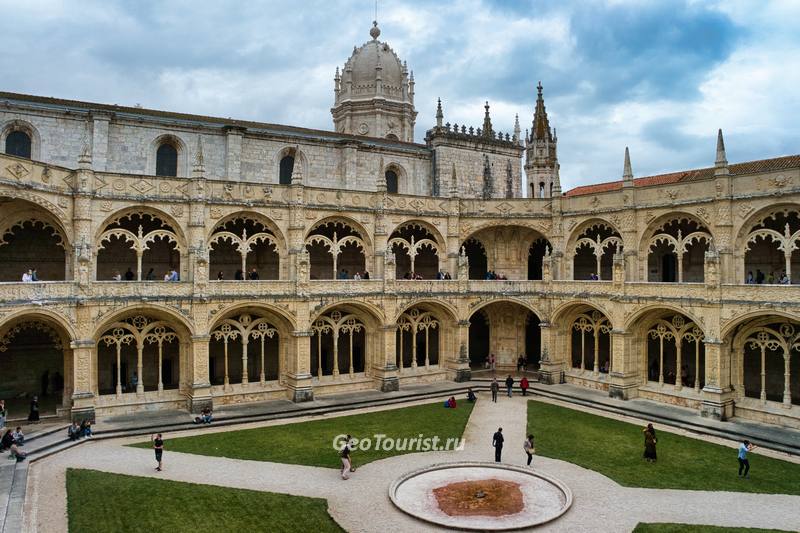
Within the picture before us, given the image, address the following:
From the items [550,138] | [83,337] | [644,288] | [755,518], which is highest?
[550,138]

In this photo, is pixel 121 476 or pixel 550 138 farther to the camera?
pixel 550 138

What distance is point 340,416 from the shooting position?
28.5 m

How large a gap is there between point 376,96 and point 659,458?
36805 millimetres

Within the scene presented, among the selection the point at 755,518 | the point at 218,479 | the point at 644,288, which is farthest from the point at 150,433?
the point at 644,288

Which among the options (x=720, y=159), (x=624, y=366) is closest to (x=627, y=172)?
(x=720, y=159)

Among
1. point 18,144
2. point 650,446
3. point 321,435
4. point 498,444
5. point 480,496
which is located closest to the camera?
point 480,496

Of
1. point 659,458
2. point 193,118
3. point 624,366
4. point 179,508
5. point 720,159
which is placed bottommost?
point 659,458

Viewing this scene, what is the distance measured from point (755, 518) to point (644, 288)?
1538cm

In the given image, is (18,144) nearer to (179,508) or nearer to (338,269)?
(338,269)

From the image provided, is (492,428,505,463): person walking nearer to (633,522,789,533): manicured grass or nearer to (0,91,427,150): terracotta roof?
(633,522,789,533): manicured grass

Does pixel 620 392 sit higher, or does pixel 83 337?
pixel 83 337

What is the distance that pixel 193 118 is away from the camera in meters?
34.3

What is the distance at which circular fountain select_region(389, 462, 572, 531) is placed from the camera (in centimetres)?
1617

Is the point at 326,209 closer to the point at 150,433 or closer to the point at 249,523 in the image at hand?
the point at 150,433
